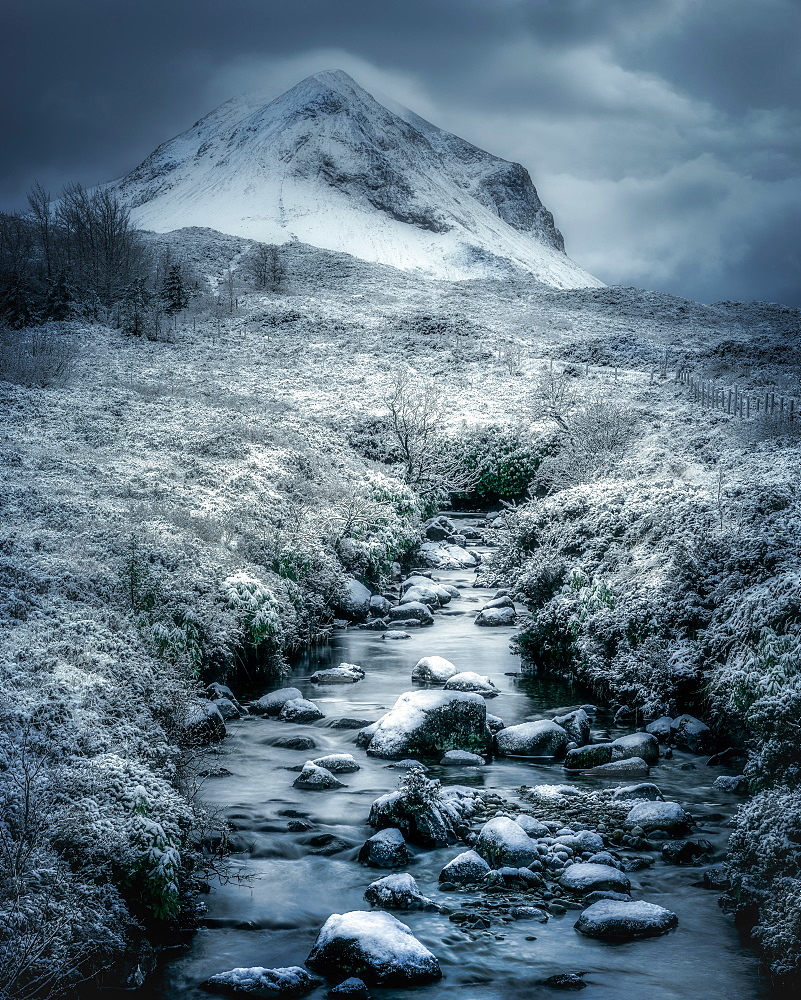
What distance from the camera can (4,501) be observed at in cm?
1612

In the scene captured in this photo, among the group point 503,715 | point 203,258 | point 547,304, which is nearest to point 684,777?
point 503,715

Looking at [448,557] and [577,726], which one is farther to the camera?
[448,557]

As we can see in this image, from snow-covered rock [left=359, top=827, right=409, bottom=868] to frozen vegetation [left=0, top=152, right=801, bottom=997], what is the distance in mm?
40

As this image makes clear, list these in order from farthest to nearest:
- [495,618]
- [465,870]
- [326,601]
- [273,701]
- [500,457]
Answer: [500,457] < [495,618] < [326,601] < [273,701] < [465,870]

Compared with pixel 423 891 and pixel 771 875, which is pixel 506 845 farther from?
pixel 771 875

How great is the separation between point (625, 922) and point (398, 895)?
2065 mm

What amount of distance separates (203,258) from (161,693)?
87804mm

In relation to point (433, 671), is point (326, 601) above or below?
above

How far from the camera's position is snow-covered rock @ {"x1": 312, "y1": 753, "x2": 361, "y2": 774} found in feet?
35.7

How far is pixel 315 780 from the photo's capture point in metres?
10.3

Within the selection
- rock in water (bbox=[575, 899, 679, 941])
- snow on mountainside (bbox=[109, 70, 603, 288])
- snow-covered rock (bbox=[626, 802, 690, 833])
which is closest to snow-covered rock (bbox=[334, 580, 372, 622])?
snow-covered rock (bbox=[626, 802, 690, 833])

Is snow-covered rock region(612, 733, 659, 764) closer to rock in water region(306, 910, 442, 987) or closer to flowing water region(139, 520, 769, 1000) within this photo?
flowing water region(139, 520, 769, 1000)

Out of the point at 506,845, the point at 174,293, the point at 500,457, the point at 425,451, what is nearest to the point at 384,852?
the point at 506,845

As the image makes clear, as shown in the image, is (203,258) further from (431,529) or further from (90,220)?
(431,529)
